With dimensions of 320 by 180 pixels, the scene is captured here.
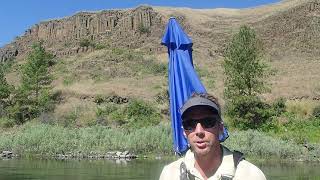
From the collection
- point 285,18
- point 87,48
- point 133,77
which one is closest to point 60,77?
point 133,77

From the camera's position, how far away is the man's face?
255 cm

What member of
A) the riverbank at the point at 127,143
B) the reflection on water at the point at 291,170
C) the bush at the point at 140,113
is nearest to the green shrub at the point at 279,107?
the bush at the point at 140,113

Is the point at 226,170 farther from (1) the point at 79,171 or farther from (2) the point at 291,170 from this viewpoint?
(2) the point at 291,170

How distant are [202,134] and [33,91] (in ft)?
154

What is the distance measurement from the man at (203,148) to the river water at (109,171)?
1352cm

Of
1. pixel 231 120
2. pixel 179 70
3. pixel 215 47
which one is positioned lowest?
pixel 231 120

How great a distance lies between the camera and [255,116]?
34062 millimetres

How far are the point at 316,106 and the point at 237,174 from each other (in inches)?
1422

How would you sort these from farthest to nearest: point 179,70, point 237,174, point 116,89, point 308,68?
1. point 308,68
2. point 116,89
3. point 179,70
4. point 237,174

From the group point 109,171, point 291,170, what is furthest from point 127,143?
point 291,170

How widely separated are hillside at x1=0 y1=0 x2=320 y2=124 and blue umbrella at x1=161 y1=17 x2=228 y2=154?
3151cm

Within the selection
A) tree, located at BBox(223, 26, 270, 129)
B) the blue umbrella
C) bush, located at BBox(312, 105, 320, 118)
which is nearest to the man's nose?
the blue umbrella

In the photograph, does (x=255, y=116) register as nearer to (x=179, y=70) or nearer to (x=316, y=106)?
(x=316, y=106)

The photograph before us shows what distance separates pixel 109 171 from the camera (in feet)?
59.4
